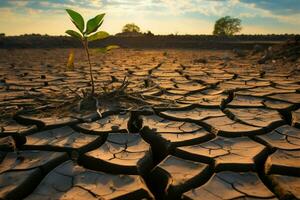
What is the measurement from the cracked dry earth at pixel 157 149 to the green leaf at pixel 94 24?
23.0 inches

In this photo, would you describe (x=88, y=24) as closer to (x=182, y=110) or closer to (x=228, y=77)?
(x=182, y=110)

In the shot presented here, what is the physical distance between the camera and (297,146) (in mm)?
1782

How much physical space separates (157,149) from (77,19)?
43.4 inches

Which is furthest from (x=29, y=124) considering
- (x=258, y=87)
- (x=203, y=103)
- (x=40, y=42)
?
(x=40, y=42)

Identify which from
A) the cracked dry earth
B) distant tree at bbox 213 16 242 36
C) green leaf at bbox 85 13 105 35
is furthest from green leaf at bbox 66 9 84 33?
distant tree at bbox 213 16 242 36

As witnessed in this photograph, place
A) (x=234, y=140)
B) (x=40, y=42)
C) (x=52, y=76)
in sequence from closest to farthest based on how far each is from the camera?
(x=234, y=140)
(x=52, y=76)
(x=40, y=42)

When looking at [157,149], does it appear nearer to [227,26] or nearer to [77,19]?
[77,19]

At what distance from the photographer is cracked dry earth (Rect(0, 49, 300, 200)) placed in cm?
139

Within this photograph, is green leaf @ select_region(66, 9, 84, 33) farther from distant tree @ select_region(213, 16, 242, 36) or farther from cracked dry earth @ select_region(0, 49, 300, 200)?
distant tree @ select_region(213, 16, 242, 36)

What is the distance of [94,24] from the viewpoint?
2363 mm

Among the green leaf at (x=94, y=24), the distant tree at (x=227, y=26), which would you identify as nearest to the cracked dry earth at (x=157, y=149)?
the green leaf at (x=94, y=24)

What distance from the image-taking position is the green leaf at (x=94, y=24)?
7.64 feet

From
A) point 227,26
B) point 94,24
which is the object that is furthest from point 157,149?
point 227,26

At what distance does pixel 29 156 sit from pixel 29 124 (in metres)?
0.54
